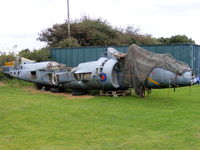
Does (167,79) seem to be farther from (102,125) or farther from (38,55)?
(38,55)

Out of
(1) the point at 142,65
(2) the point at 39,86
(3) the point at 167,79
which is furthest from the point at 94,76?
(2) the point at 39,86

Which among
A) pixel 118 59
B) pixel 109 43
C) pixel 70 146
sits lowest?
pixel 70 146

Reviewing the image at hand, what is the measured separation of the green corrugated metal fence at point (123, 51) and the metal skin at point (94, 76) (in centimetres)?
677

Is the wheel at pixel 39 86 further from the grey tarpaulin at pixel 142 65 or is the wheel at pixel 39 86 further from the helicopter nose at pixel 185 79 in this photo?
the helicopter nose at pixel 185 79

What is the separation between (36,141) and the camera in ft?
29.8

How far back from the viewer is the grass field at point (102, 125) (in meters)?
8.72

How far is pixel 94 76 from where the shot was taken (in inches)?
773

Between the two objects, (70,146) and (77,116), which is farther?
(77,116)

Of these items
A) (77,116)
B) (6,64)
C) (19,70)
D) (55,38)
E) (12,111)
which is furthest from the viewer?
(55,38)

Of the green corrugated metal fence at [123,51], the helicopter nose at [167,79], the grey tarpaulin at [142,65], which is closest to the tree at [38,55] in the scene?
the green corrugated metal fence at [123,51]

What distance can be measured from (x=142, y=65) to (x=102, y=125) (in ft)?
24.3

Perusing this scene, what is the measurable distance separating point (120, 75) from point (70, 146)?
446 inches

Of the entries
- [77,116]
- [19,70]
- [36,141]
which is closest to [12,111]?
[77,116]

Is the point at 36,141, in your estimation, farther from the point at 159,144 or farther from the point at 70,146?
the point at 159,144
